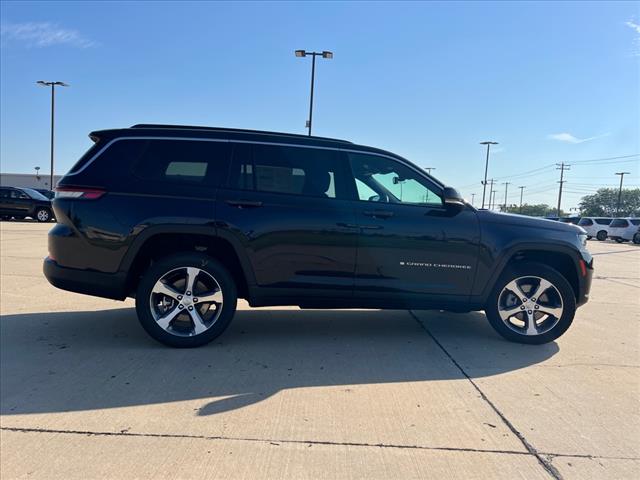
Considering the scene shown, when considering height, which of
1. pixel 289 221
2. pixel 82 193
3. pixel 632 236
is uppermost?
pixel 82 193

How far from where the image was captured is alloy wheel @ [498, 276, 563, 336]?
177 inches

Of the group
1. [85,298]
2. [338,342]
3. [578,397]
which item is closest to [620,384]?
[578,397]

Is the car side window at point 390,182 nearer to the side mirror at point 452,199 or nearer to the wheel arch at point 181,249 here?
the side mirror at point 452,199

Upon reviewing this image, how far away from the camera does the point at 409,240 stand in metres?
4.27

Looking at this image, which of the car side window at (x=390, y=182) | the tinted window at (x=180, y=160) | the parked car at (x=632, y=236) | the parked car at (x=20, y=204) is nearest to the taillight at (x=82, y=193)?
the tinted window at (x=180, y=160)

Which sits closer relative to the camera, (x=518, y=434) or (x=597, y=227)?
(x=518, y=434)

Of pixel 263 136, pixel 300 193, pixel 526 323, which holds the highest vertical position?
pixel 263 136

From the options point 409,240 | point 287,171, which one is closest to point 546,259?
point 409,240

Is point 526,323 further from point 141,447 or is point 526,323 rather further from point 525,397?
point 141,447

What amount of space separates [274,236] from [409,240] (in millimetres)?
1279

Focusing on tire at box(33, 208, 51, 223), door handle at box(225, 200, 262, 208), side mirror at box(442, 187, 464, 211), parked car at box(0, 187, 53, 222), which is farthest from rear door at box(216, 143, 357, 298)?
tire at box(33, 208, 51, 223)

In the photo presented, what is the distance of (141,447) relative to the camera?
2576 mm

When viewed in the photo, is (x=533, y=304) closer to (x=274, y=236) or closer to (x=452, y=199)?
(x=452, y=199)

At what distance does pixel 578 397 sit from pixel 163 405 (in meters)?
3.05
